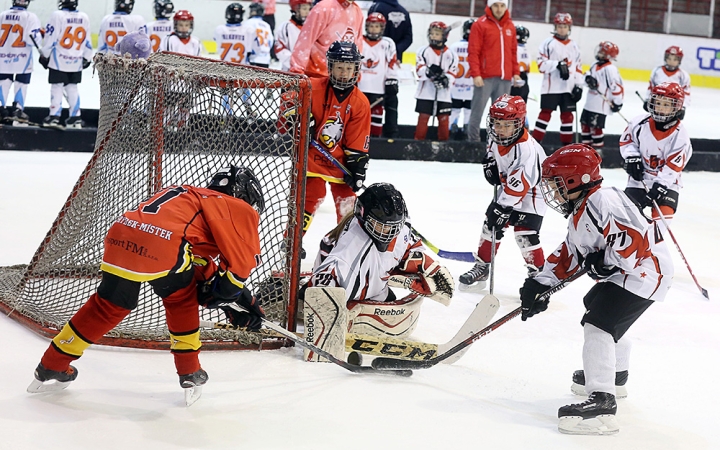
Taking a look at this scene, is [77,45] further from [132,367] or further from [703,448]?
[703,448]

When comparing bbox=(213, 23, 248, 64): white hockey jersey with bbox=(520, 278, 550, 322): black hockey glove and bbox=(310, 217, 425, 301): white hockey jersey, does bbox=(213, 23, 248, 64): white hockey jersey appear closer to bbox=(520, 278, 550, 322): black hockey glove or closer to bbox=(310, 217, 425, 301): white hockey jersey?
bbox=(310, 217, 425, 301): white hockey jersey

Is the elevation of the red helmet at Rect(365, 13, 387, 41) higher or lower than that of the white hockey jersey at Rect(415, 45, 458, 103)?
higher

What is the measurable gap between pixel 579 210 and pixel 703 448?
764 millimetres

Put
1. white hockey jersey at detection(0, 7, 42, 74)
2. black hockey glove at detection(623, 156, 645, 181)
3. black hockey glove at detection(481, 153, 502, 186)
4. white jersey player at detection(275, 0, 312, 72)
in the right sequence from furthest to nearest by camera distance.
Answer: white jersey player at detection(275, 0, 312, 72)
white hockey jersey at detection(0, 7, 42, 74)
black hockey glove at detection(623, 156, 645, 181)
black hockey glove at detection(481, 153, 502, 186)

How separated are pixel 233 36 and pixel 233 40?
4 centimetres

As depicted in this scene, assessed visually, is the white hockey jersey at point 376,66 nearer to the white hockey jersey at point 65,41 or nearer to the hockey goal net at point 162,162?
the white hockey jersey at point 65,41

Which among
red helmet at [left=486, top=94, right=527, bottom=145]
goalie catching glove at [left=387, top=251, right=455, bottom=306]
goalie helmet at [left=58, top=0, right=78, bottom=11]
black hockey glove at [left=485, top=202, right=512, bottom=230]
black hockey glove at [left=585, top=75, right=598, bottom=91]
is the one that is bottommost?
goalie catching glove at [left=387, top=251, right=455, bottom=306]

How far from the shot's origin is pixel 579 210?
8.79ft

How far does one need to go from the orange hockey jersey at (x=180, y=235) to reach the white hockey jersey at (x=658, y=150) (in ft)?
8.78

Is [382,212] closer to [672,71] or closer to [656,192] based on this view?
[656,192]

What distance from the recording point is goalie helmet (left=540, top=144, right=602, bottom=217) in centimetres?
265

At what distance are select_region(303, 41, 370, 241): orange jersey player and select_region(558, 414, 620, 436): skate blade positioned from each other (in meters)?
1.66

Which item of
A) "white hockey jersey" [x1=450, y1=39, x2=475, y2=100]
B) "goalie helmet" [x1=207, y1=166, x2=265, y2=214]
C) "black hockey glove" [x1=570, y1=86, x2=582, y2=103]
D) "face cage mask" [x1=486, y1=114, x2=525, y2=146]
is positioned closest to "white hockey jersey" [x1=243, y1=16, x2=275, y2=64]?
"white hockey jersey" [x1=450, y1=39, x2=475, y2=100]

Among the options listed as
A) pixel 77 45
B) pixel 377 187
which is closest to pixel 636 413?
pixel 377 187
